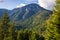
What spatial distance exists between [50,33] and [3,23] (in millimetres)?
41324

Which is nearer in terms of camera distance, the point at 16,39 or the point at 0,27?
the point at 0,27

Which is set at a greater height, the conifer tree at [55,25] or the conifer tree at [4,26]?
the conifer tree at [55,25]

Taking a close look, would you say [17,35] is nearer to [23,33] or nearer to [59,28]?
[23,33]

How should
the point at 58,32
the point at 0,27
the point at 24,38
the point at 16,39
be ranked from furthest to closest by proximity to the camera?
the point at 24,38
the point at 16,39
the point at 0,27
the point at 58,32

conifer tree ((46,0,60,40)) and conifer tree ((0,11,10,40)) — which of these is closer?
conifer tree ((46,0,60,40))

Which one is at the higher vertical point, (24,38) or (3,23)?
(3,23)

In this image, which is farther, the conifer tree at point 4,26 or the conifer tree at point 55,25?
the conifer tree at point 4,26

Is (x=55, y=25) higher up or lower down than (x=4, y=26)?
higher up

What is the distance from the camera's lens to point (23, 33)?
7975 centimetres

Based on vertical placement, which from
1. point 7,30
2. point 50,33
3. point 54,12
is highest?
point 54,12

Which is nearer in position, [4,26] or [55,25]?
[55,25]

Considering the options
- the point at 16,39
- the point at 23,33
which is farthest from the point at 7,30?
the point at 23,33

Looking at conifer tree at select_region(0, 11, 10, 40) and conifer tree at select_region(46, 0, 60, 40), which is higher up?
conifer tree at select_region(46, 0, 60, 40)

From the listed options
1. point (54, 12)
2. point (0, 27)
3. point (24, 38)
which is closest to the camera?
point (54, 12)
